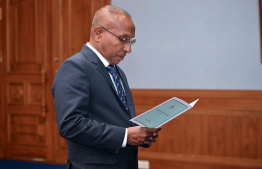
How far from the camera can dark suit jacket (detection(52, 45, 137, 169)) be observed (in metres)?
1.43

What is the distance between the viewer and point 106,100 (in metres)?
1.54

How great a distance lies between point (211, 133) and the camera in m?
3.66

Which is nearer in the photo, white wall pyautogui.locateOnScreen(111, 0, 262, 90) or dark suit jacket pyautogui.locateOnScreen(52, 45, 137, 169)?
dark suit jacket pyautogui.locateOnScreen(52, 45, 137, 169)

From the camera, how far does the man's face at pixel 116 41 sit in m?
1.62

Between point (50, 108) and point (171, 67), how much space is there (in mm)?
1814

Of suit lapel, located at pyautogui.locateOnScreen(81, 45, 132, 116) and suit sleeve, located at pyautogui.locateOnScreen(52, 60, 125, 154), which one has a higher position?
suit lapel, located at pyautogui.locateOnScreen(81, 45, 132, 116)

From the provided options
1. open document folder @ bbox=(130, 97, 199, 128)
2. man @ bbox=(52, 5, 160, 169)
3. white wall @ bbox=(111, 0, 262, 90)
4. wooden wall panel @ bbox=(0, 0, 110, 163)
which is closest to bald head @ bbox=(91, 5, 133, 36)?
man @ bbox=(52, 5, 160, 169)

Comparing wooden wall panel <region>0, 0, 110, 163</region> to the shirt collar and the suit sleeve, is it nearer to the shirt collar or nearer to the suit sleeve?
the shirt collar

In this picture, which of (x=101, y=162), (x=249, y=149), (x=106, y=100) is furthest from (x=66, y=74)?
(x=249, y=149)

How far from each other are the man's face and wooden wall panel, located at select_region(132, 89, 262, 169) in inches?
86.4

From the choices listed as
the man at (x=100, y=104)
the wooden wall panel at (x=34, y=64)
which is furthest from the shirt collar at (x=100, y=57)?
the wooden wall panel at (x=34, y=64)

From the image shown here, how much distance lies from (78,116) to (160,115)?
403 millimetres

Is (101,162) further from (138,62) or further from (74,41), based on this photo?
(74,41)

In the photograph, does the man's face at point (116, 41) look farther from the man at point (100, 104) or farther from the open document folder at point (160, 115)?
the open document folder at point (160, 115)
